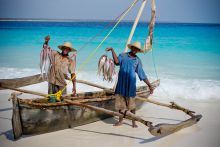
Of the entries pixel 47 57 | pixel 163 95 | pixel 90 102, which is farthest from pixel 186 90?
pixel 47 57

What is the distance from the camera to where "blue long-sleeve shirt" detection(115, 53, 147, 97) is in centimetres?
466

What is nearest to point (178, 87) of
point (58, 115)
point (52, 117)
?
point (58, 115)

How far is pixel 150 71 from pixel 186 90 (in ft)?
11.5

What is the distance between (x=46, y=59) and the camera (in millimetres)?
4812

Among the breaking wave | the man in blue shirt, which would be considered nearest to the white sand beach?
the man in blue shirt

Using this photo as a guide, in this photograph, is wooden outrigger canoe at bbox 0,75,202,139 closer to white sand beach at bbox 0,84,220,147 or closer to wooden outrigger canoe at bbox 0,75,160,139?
wooden outrigger canoe at bbox 0,75,160,139

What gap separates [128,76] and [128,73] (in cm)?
5

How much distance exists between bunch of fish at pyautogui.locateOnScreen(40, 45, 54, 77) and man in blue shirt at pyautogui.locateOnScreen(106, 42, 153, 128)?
1.08m

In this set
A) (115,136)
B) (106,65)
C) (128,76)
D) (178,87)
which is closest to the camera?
(128,76)

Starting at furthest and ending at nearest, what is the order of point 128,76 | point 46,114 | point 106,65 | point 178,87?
point 178,87, point 106,65, point 128,76, point 46,114

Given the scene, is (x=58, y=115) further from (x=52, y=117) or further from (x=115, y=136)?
(x=115, y=136)

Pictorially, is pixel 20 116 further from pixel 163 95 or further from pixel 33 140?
pixel 163 95

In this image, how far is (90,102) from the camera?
16.4ft

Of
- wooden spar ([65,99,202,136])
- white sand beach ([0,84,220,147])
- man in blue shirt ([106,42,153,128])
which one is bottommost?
white sand beach ([0,84,220,147])
